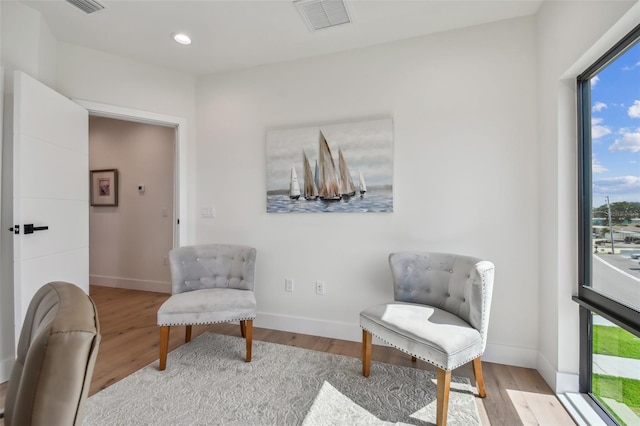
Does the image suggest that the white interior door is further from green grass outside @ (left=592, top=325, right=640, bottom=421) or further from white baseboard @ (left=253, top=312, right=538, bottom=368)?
green grass outside @ (left=592, top=325, right=640, bottom=421)

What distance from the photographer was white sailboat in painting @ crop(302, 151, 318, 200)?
271cm

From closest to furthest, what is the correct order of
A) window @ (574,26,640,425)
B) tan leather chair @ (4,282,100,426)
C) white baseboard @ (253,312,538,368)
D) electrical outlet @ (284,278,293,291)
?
1. tan leather chair @ (4,282,100,426)
2. window @ (574,26,640,425)
3. white baseboard @ (253,312,538,368)
4. electrical outlet @ (284,278,293,291)

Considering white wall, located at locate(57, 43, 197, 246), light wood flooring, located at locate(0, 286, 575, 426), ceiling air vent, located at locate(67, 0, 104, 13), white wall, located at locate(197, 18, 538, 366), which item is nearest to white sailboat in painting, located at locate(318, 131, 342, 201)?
white wall, located at locate(197, 18, 538, 366)

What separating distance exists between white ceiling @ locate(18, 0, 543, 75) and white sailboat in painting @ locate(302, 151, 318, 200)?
963 mm

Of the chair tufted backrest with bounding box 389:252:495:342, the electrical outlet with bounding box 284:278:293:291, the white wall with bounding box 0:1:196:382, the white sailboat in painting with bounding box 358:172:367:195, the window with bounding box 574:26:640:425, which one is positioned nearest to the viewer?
the window with bounding box 574:26:640:425

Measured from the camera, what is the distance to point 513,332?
2.23 meters

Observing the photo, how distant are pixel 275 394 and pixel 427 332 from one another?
99 cm

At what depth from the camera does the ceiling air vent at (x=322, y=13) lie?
2.05 meters

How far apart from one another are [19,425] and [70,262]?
7.75 ft

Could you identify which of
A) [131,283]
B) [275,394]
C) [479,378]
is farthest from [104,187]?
[479,378]

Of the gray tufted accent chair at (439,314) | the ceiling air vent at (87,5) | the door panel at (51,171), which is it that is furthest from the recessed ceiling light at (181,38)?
the gray tufted accent chair at (439,314)

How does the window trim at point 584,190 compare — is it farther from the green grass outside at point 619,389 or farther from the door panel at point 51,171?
the door panel at point 51,171

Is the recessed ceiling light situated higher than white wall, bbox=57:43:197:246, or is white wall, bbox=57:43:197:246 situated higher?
the recessed ceiling light

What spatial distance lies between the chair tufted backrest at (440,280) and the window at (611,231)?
22.2 inches
